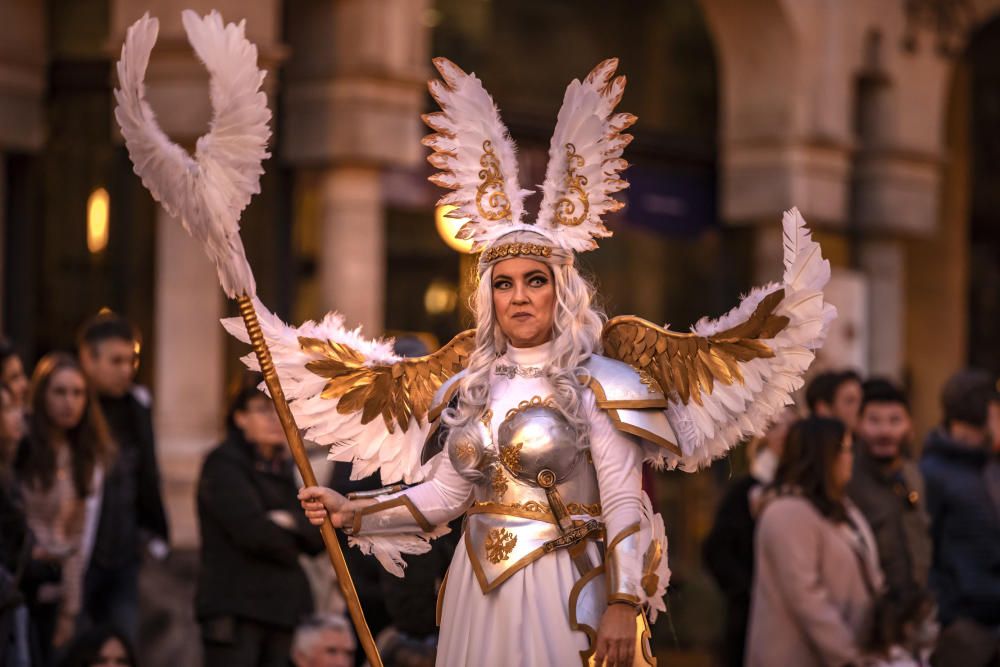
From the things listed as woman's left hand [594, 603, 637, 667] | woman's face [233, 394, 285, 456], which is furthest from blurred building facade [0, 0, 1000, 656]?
woman's left hand [594, 603, 637, 667]

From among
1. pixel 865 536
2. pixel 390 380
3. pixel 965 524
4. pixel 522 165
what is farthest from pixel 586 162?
pixel 522 165

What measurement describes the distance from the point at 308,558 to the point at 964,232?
1239 cm

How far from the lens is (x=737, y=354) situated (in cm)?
516

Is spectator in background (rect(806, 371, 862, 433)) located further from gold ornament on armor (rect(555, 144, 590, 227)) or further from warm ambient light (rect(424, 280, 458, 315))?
warm ambient light (rect(424, 280, 458, 315))

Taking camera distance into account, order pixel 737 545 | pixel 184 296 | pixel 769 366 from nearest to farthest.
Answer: pixel 769 366
pixel 737 545
pixel 184 296

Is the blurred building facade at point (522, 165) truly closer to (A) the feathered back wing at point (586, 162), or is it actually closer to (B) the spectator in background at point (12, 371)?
(B) the spectator in background at point (12, 371)

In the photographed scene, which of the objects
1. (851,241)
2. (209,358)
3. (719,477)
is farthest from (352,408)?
(851,241)

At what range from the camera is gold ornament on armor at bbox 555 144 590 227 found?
5348 mm

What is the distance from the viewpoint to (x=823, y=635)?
23.6 feet

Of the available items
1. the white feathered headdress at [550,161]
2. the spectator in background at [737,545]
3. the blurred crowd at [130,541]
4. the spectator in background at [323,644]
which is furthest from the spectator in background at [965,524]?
the white feathered headdress at [550,161]

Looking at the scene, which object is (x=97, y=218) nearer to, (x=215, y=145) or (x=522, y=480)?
(x=215, y=145)

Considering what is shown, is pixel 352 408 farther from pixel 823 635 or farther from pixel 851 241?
pixel 851 241

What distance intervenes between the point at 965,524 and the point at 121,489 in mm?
3606

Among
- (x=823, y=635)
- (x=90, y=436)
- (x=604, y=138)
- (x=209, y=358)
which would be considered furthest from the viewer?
(x=209, y=358)
